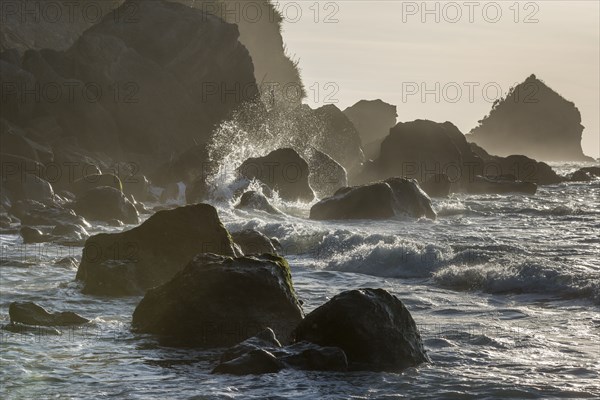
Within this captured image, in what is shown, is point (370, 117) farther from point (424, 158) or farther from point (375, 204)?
point (375, 204)

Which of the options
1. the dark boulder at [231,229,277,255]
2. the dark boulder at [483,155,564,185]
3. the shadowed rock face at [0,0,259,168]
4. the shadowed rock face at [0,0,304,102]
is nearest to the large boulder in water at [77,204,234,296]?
the dark boulder at [231,229,277,255]

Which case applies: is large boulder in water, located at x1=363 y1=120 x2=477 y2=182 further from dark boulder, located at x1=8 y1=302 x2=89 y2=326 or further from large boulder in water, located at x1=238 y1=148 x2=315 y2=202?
dark boulder, located at x1=8 y1=302 x2=89 y2=326

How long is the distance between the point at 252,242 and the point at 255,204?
615 inches

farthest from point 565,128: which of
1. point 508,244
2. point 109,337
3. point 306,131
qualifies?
point 109,337

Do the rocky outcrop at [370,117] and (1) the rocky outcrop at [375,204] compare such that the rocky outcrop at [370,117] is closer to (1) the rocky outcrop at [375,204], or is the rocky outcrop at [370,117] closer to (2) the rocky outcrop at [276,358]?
(1) the rocky outcrop at [375,204]

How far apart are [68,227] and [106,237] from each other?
892 cm

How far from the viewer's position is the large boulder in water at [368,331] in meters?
10.3

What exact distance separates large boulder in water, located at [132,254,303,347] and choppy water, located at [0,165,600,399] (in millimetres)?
418

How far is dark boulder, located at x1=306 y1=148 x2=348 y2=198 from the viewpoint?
4906 centimetres

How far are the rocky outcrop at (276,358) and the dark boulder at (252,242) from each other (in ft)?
28.4

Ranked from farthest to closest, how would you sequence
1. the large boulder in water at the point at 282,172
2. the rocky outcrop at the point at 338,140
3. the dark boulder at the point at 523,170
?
the rocky outcrop at the point at 338,140, the dark boulder at the point at 523,170, the large boulder in water at the point at 282,172

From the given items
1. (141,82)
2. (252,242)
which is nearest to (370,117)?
(141,82)

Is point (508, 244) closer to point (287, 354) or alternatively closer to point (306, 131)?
point (287, 354)

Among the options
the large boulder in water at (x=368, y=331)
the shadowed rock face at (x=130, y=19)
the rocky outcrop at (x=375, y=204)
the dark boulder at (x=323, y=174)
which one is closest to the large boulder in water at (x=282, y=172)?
the dark boulder at (x=323, y=174)
